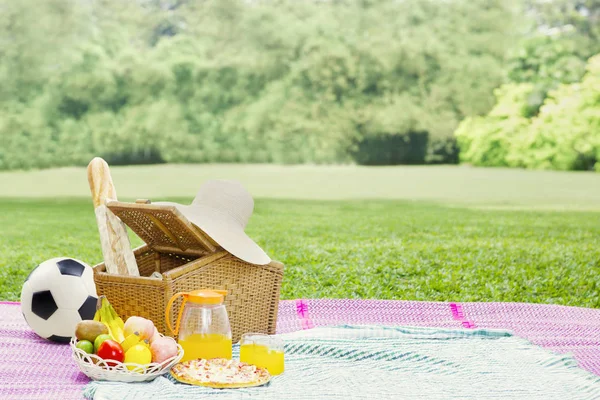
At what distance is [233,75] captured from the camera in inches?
517

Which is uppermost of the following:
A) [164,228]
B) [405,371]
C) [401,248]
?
[164,228]

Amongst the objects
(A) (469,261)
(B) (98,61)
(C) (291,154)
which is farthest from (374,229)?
(B) (98,61)

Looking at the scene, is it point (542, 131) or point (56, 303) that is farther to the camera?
point (542, 131)

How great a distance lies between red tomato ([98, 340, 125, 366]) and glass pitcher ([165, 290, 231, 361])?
22 cm

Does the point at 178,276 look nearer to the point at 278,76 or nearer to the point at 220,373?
the point at 220,373

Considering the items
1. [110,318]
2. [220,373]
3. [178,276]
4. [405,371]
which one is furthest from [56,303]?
[405,371]

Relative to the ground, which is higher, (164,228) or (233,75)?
(233,75)

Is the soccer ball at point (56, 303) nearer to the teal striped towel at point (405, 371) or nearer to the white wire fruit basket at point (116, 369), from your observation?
the white wire fruit basket at point (116, 369)

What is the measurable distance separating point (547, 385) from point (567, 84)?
10837 millimetres

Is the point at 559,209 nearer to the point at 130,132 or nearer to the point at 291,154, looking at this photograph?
the point at 291,154

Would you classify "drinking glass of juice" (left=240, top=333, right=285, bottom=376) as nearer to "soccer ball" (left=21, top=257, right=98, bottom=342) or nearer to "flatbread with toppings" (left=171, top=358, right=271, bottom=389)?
"flatbread with toppings" (left=171, top=358, right=271, bottom=389)

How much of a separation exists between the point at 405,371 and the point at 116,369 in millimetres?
855

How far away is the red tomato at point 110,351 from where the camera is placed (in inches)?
91.0

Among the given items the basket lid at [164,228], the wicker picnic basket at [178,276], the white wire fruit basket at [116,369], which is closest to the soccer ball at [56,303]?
the wicker picnic basket at [178,276]
